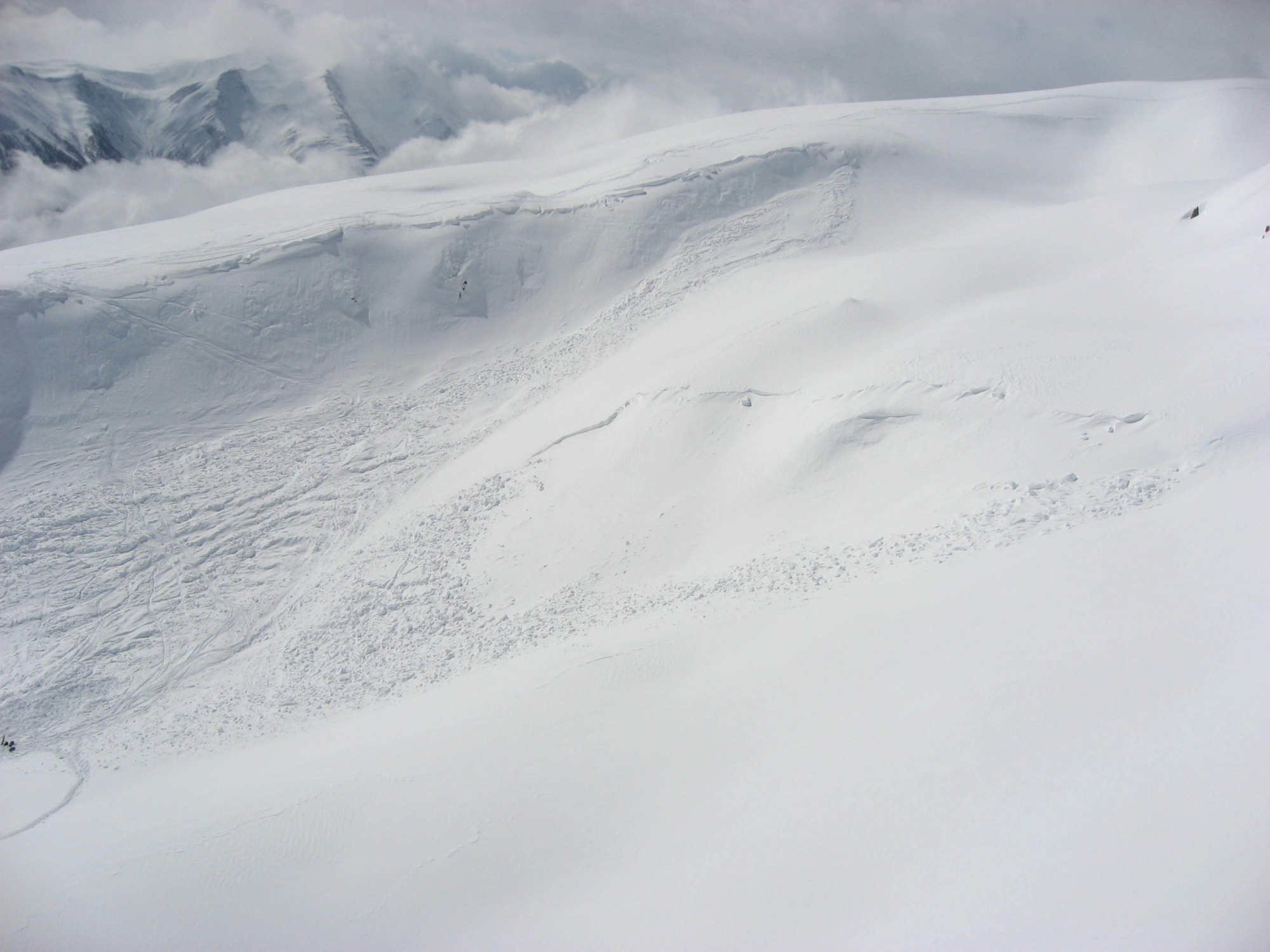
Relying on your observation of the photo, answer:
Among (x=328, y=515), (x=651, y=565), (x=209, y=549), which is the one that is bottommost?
(x=209, y=549)

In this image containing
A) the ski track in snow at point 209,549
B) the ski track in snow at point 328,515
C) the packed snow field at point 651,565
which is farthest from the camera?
the ski track in snow at point 209,549

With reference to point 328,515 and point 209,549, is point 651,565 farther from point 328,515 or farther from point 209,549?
point 209,549

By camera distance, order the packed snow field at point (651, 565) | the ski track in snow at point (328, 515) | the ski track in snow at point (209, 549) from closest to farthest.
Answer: the packed snow field at point (651, 565) < the ski track in snow at point (328, 515) < the ski track in snow at point (209, 549)

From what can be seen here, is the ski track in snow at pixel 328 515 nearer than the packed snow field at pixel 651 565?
No

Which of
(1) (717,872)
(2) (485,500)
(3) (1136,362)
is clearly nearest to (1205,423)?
(3) (1136,362)

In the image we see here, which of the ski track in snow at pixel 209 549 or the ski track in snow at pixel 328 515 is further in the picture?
the ski track in snow at pixel 209 549

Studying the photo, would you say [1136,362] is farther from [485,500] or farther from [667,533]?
[485,500]

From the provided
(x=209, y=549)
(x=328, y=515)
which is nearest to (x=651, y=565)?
(x=328, y=515)

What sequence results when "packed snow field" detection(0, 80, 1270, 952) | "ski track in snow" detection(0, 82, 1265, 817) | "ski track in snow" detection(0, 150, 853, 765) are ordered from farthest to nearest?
"ski track in snow" detection(0, 150, 853, 765)
"ski track in snow" detection(0, 82, 1265, 817)
"packed snow field" detection(0, 80, 1270, 952)
